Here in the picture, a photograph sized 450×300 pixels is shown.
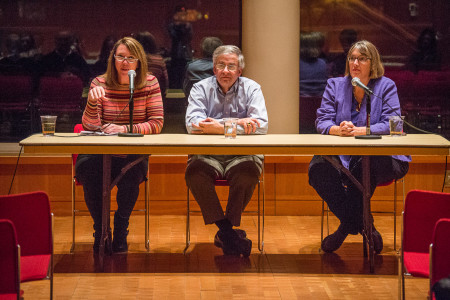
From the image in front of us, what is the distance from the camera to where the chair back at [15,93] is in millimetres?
5602

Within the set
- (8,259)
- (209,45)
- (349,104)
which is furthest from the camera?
(209,45)

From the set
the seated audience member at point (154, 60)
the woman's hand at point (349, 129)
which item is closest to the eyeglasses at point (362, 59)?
the woman's hand at point (349, 129)

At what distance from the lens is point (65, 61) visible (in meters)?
5.61

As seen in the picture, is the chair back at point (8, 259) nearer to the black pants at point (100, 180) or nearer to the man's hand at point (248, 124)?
the black pants at point (100, 180)

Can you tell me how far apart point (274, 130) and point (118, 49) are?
174cm

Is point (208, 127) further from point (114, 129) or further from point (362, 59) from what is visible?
point (362, 59)

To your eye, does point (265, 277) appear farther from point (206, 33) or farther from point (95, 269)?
point (206, 33)

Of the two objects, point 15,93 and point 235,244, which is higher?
point 15,93

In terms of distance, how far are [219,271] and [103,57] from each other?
276cm

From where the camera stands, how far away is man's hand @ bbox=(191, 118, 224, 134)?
3.79 metres

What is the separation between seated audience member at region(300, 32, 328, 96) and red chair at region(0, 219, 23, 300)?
4096 mm

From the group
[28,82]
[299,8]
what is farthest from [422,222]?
[28,82]

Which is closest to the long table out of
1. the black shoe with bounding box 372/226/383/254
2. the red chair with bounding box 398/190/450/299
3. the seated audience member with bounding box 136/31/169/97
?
the black shoe with bounding box 372/226/383/254

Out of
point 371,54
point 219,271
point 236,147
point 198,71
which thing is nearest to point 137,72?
point 236,147
